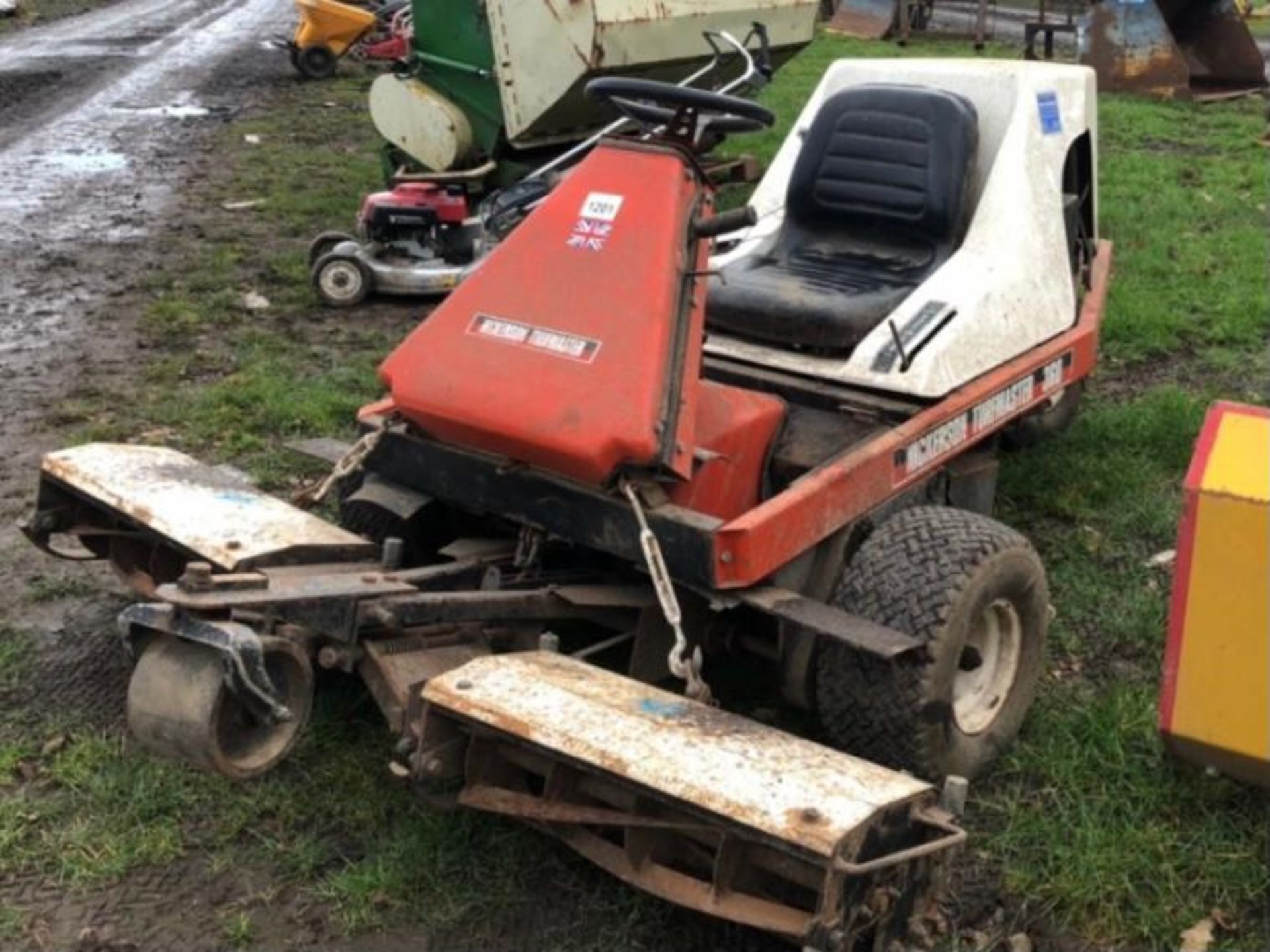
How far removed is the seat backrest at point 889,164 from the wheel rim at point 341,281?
321cm

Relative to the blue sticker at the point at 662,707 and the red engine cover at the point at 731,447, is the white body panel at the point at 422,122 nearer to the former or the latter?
the red engine cover at the point at 731,447

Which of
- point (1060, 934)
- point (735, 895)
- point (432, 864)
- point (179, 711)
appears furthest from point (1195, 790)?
point (179, 711)

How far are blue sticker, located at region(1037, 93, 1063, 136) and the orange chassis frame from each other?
23.3 inches

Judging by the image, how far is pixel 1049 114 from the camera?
14.8 ft

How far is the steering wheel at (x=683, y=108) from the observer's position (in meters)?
3.31

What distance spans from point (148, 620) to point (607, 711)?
934 mm

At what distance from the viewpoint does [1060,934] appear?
2934mm

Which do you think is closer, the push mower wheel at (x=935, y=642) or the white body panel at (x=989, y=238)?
the push mower wheel at (x=935, y=642)

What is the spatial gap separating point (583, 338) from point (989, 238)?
152cm

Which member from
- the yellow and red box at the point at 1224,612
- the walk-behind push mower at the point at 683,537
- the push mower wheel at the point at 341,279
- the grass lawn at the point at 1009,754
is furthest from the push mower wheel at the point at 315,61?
the yellow and red box at the point at 1224,612

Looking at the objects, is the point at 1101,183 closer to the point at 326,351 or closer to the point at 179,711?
the point at 326,351

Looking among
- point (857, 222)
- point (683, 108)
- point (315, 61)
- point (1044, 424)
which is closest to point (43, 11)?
point (315, 61)

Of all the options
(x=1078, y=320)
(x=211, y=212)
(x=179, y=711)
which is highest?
(x=1078, y=320)

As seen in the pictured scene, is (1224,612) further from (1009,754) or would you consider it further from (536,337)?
(536,337)
